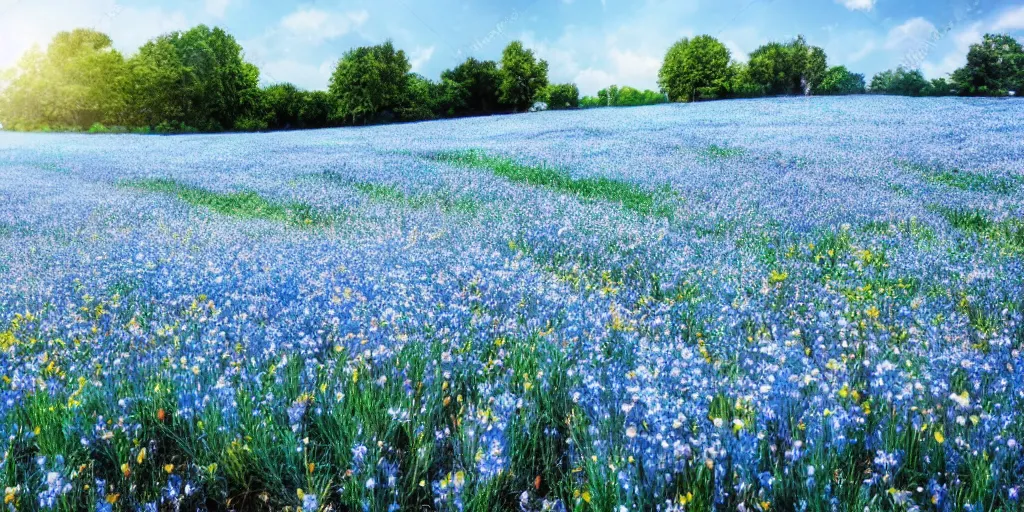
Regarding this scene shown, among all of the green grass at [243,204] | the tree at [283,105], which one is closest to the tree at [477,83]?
the tree at [283,105]

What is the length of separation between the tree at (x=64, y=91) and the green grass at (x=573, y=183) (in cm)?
3546

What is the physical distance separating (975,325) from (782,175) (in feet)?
18.6

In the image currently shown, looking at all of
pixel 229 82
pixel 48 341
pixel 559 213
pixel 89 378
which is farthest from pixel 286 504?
pixel 229 82

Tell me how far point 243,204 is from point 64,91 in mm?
39236

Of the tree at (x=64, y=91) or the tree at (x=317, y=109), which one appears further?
the tree at (x=317, y=109)

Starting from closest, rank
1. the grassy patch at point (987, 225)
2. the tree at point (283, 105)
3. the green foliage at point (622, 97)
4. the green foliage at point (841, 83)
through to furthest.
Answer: the grassy patch at point (987, 225), the green foliage at point (841, 83), the tree at point (283, 105), the green foliage at point (622, 97)

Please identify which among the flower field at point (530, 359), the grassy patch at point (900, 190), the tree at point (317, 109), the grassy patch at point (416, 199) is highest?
the tree at point (317, 109)

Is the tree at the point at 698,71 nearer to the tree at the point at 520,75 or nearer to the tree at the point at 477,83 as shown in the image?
the tree at the point at 520,75

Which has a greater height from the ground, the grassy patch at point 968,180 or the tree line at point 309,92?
the tree line at point 309,92

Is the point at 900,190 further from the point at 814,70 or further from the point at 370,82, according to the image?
the point at 814,70

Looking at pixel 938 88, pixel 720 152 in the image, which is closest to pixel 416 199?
pixel 720 152

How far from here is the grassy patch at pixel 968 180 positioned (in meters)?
7.56

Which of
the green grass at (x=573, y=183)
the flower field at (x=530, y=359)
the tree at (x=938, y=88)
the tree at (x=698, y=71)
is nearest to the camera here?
the flower field at (x=530, y=359)

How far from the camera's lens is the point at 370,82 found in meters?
36.8
